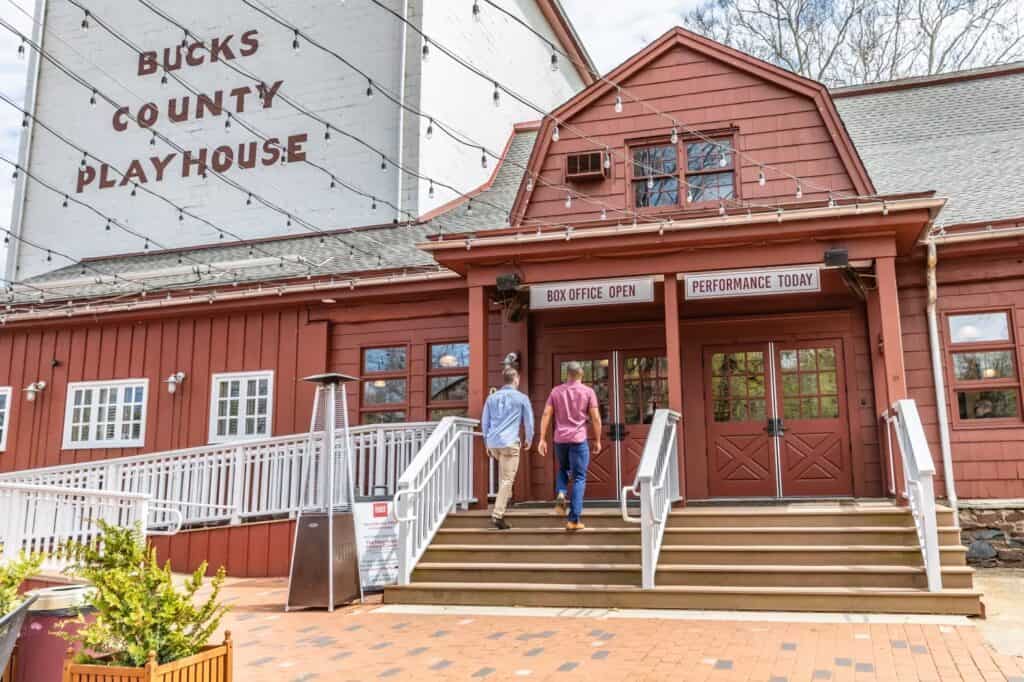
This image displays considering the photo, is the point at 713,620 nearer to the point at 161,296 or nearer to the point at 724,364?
the point at 724,364

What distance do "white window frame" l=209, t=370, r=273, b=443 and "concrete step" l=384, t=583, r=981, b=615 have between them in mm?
5113

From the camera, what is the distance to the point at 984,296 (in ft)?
31.4

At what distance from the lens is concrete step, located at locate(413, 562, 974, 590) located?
268 inches

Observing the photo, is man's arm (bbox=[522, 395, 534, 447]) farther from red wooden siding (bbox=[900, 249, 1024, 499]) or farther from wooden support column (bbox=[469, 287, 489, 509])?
red wooden siding (bbox=[900, 249, 1024, 499])

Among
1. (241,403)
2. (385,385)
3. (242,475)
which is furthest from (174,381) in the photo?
(385,385)

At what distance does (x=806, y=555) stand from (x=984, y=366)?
3873 mm

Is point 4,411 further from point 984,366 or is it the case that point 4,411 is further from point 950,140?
point 950,140

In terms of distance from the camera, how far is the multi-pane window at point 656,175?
11195 mm

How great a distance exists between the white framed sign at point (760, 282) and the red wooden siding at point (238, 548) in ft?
18.1

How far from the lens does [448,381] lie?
11578 millimetres

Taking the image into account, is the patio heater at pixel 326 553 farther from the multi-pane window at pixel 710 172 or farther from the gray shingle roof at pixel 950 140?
the gray shingle roof at pixel 950 140

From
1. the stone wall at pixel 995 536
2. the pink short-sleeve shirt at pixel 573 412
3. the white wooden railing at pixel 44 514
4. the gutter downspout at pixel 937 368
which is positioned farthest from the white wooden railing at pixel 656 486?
the white wooden railing at pixel 44 514

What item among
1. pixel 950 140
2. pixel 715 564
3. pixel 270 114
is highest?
pixel 270 114

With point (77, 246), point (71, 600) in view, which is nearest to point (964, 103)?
point (71, 600)
